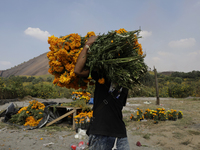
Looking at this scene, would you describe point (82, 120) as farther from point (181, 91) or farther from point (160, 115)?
point (181, 91)

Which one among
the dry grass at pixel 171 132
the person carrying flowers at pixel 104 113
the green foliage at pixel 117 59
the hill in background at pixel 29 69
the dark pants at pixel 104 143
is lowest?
the dry grass at pixel 171 132

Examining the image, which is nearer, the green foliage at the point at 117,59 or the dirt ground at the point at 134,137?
the green foliage at the point at 117,59

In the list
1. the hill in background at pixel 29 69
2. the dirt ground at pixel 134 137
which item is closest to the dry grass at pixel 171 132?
the dirt ground at pixel 134 137

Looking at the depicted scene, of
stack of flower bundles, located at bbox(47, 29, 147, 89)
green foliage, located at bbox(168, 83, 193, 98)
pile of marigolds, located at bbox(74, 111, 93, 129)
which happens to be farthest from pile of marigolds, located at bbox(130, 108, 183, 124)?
green foliage, located at bbox(168, 83, 193, 98)

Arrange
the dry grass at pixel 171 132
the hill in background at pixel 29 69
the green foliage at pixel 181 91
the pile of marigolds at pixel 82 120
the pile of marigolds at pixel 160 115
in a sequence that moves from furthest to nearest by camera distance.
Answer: the hill in background at pixel 29 69 < the green foliage at pixel 181 91 < the pile of marigolds at pixel 160 115 < the pile of marigolds at pixel 82 120 < the dry grass at pixel 171 132

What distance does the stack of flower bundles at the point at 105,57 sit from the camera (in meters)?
1.87

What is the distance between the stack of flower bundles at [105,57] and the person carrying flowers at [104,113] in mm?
66

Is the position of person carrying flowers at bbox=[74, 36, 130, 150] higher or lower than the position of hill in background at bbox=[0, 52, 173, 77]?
lower

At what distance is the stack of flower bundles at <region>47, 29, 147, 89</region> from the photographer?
6.12 feet

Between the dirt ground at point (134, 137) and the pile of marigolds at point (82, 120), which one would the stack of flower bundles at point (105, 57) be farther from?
the pile of marigolds at point (82, 120)

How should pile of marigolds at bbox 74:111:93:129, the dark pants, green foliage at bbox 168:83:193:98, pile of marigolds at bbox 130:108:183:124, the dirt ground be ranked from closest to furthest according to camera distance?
the dark pants < the dirt ground < pile of marigolds at bbox 74:111:93:129 < pile of marigolds at bbox 130:108:183:124 < green foliage at bbox 168:83:193:98

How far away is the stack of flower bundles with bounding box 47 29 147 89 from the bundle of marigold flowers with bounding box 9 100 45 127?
219 inches

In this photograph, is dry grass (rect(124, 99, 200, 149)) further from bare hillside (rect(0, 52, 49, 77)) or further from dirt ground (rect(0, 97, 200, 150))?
bare hillside (rect(0, 52, 49, 77))

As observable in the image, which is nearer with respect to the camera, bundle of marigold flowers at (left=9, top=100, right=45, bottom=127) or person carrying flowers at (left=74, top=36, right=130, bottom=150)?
person carrying flowers at (left=74, top=36, right=130, bottom=150)
